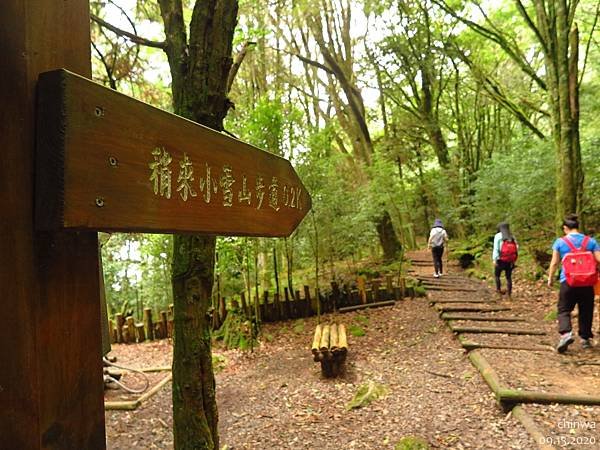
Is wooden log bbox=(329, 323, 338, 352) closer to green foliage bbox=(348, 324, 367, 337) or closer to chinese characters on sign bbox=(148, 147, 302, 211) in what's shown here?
green foliage bbox=(348, 324, 367, 337)

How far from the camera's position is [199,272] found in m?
2.55

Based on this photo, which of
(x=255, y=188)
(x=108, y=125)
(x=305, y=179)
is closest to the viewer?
(x=108, y=125)

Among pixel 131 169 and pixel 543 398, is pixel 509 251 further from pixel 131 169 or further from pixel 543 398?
pixel 131 169

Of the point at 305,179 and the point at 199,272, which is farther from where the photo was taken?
the point at 305,179

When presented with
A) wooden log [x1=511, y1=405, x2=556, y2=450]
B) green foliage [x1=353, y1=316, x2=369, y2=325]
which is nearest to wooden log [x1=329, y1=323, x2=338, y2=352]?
green foliage [x1=353, y1=316, x2=369, y2=325]

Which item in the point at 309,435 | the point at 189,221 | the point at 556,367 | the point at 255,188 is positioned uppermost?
the point at 255,188

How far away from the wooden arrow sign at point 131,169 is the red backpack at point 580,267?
16.0 ft

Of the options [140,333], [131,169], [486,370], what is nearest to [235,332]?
[140,333]

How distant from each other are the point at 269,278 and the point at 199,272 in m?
8.22

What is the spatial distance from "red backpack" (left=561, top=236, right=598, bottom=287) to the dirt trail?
164 centimetres

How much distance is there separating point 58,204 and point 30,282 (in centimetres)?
15

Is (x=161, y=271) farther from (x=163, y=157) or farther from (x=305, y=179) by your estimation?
(x=163, y=157)

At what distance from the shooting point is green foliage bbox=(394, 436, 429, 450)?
333 centimetres

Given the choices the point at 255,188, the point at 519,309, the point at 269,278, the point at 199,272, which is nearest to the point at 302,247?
the point at 269,278
